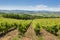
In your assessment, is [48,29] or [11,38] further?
[48,29]

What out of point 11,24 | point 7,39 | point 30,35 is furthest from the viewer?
point 11,24

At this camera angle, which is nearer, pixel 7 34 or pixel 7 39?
pixel 7 39

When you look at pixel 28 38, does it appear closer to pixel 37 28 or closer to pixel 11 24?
pixel 37 28

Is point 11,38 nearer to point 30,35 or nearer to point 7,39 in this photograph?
point 7,39

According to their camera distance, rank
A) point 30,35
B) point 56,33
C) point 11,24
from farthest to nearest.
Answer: point 11,24 → point 56,33 → point 30,35

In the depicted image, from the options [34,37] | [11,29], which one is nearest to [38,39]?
[34,37]

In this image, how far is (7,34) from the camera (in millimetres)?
77688

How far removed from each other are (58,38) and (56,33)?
8.37 meters

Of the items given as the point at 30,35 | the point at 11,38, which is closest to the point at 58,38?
the point at 30,35

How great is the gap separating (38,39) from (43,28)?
18.6 m

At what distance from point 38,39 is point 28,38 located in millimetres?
5214

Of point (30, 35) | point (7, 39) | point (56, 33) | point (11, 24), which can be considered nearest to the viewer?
point (7, 39)

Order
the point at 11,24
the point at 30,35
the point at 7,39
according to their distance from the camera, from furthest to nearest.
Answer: the point at 11,24 → the point at 30,35 → the point at 7,39

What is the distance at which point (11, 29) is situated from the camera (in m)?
85.6
